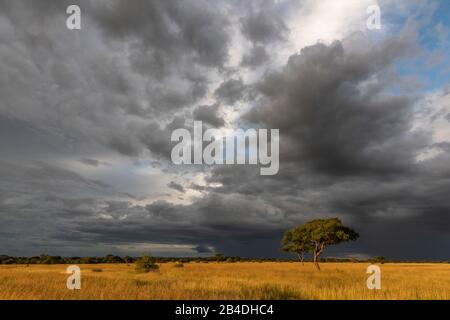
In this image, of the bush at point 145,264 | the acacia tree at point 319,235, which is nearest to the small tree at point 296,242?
the acacia tree at point 319,235

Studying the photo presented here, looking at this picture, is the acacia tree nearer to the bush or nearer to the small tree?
the small tree

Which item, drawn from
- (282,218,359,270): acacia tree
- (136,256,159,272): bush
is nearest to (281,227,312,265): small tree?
(282,218,359,270): acacia tree

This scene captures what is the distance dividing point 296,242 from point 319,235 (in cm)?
956

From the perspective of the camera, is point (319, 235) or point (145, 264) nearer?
point (145, 264)

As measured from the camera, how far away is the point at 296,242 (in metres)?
68.9

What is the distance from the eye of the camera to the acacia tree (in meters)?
59.9

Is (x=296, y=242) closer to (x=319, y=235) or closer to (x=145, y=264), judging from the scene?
(x=319, y=235)

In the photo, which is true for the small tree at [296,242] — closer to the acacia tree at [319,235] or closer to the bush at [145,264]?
the acacia tree at [319,235]

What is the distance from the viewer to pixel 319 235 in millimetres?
59938

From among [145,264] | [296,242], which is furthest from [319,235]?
[145,264]

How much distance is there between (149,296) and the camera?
18.0m
